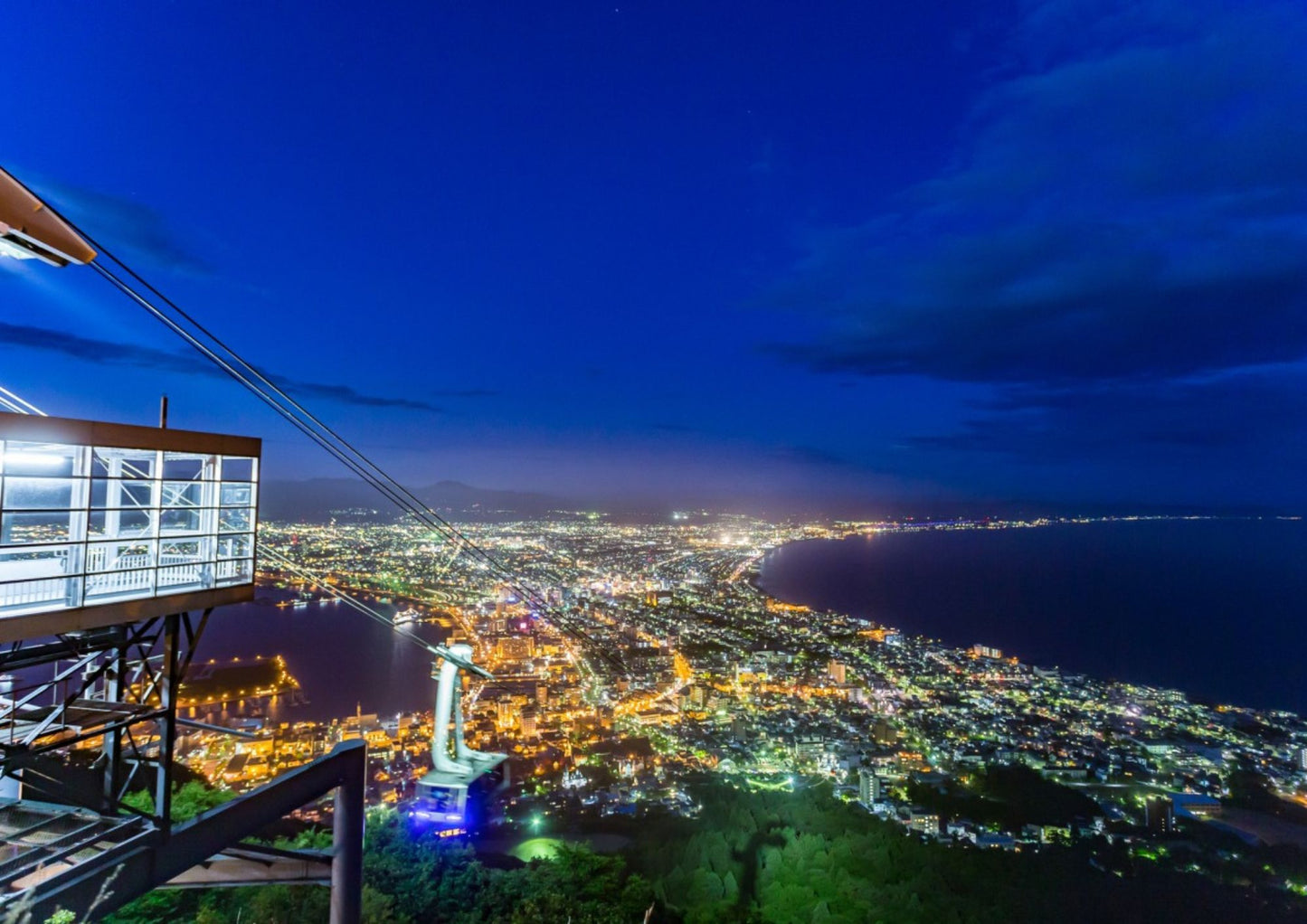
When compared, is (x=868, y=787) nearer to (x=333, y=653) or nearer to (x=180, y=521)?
(x=180, y=521)

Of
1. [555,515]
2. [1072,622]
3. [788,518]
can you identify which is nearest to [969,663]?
[1072,622]

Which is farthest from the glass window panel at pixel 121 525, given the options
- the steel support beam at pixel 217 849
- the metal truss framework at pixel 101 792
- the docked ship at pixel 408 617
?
the docked ship at pixel 408 617

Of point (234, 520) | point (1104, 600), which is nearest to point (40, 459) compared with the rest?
point (234, 520)

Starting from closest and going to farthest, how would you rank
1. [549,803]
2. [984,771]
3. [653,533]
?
[549,803]
[984,771]
[653,533]

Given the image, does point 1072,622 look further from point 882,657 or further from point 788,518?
point 788,518

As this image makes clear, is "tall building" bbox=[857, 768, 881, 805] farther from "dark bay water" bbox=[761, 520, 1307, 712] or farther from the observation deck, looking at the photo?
"dark bay water" bbox=[761, 520, 1307, 712]

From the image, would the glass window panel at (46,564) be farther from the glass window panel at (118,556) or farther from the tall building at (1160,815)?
the tall building at (1160,815)
